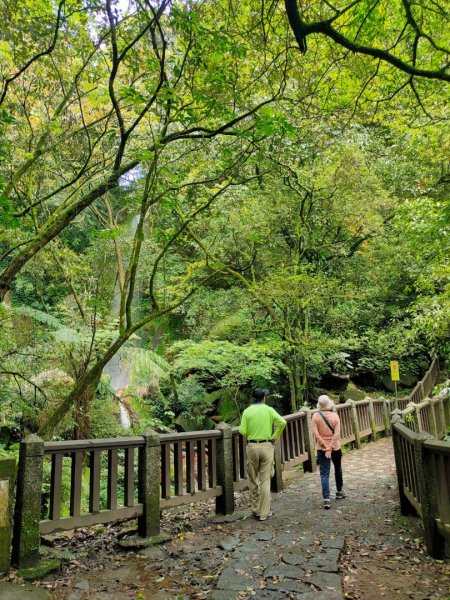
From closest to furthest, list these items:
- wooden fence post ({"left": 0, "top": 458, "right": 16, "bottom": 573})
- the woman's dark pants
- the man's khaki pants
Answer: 1. wooden fence post ({"left": 0, "top": 458, "right": 16, "bottom": 573})
2. the man's khaki pants
3. the woman's dark pants

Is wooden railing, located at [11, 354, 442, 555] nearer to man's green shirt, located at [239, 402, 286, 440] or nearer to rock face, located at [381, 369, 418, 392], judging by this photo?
man's green shirt, located at [239, 402, 286, 440]

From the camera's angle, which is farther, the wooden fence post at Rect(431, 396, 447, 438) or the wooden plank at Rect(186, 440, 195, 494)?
the wooden fence post at Rect(431, 396, 447, 438)

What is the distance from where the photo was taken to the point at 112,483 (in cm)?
482

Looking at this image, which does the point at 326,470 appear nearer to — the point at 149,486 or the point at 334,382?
the point at 149,486

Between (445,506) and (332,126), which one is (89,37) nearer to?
(332,126)

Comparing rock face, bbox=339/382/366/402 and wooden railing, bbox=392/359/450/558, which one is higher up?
rock face, bbox=339/382/366/402

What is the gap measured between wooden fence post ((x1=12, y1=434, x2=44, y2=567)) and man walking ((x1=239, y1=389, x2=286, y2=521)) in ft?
9.08

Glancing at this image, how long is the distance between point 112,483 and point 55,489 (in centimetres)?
65

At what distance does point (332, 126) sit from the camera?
10555 mm

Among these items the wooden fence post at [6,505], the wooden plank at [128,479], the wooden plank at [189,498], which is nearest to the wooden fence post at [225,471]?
the wooden plank at [189,498]

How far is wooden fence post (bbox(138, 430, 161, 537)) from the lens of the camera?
5.12 metres

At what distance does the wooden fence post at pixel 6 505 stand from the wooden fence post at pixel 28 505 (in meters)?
0.09

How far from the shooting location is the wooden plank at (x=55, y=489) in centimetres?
432

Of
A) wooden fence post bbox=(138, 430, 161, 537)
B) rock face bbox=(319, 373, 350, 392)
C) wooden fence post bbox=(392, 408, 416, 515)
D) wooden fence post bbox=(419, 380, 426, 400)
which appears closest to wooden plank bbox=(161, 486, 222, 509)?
wooden fence post bbox=(138, 430, 161, 537)
